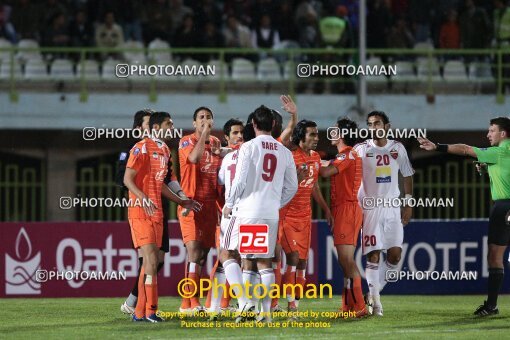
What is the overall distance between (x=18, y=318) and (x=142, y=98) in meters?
9.55

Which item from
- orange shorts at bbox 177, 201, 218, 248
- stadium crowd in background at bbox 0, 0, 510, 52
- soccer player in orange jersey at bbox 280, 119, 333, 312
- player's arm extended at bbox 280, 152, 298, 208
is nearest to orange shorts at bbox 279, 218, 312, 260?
soccer player in orange jersey at bbox 280, 119, 333, 312

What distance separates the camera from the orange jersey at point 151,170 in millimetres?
11758

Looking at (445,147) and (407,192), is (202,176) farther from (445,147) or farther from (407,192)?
(445,147)

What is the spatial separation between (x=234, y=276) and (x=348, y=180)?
1950 millimetres

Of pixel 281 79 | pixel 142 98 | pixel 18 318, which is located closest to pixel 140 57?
pixel 142 98

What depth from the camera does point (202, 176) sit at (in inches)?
509

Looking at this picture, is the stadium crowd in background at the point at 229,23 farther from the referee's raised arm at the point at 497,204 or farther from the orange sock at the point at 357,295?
the orange sock at the point at 357,295

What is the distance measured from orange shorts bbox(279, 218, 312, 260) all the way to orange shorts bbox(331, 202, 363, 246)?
0.34 meters

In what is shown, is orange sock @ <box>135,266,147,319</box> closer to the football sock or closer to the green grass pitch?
the green grass pitch

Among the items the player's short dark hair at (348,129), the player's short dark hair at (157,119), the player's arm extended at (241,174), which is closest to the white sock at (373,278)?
the player's short dark hair at (348,129)

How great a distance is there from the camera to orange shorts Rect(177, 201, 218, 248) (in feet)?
42.0

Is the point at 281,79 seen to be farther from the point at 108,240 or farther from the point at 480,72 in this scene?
the point at 108,240

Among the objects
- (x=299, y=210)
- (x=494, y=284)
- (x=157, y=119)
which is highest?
(x=157, y=119)

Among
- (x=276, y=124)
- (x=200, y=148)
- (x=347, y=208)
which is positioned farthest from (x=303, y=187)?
(x=276, y=124)
